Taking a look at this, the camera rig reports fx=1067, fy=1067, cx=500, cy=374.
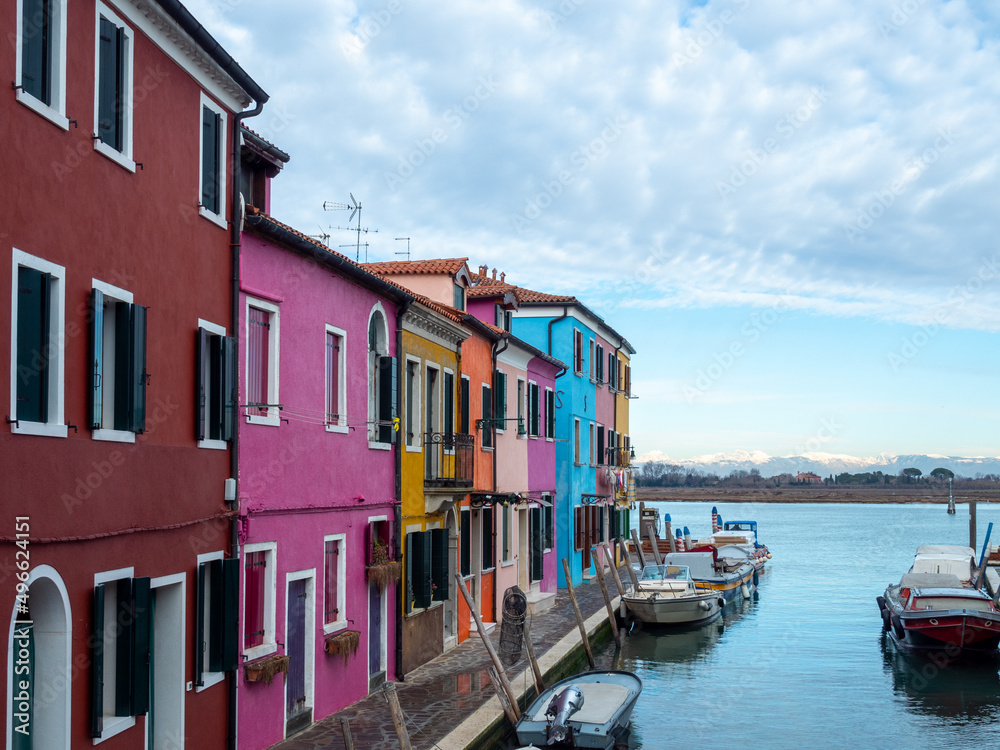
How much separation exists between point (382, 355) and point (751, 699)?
11529 millimetres

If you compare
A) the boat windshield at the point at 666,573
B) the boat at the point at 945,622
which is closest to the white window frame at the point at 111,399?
the boat at the point at 945,622

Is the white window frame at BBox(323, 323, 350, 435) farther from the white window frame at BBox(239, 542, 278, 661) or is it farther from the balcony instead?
the balcony

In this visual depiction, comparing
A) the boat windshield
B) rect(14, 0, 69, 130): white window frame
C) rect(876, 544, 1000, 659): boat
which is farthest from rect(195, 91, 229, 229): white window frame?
the boat windshield

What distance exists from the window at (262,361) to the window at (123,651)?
11.2ft

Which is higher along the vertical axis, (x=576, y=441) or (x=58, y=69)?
(x=58, y=69)

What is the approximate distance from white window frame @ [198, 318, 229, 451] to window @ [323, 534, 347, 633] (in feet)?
12.0

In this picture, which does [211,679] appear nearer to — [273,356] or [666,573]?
[273,356]

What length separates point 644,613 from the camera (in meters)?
30.5

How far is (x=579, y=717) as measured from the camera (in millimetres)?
15953

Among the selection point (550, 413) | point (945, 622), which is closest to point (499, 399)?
point (550, 413)

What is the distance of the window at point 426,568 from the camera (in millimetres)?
18359

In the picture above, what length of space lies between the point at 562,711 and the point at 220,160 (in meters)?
9.26

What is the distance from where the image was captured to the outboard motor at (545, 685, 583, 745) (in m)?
15.4

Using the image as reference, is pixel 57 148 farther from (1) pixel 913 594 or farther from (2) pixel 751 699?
(1) pixel 913 594
